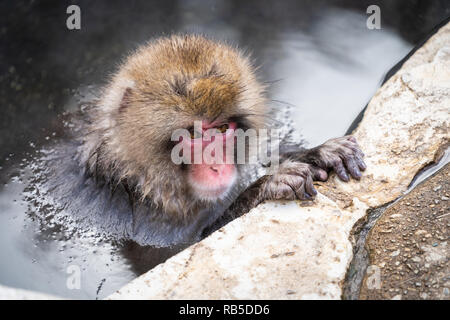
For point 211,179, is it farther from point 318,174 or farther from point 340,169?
point 340,169

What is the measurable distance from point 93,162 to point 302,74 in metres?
2.38

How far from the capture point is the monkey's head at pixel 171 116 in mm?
2812

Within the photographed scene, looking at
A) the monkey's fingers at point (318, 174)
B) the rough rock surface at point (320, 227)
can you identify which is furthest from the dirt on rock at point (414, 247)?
the monkey's fingers at point (318, 174)

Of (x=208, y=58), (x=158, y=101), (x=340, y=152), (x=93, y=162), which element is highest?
(x=208, y=58)

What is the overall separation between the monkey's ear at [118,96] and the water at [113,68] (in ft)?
2.93

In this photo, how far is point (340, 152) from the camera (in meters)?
3.01

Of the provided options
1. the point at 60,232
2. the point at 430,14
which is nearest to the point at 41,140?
the point at 60,232

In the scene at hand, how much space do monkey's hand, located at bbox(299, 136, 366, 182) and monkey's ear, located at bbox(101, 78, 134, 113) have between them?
112cm

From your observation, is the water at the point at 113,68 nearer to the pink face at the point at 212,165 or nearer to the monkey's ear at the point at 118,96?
the pink face at the point at 212,165

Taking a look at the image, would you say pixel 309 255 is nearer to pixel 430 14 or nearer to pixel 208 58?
pixel 208 58

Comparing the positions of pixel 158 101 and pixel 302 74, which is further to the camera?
pixel 302 74

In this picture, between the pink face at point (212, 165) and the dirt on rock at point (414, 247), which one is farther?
the pink face at point (212, 165)
